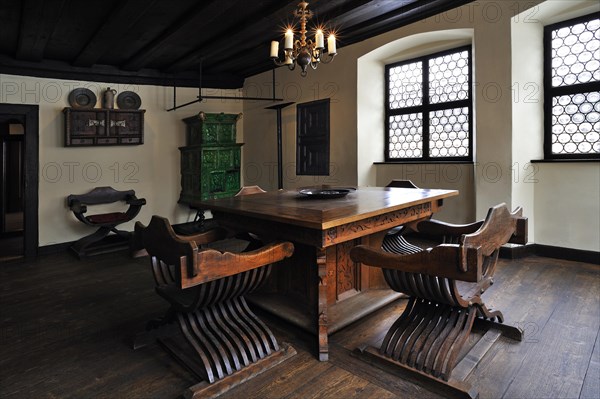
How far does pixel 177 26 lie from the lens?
4.11 m

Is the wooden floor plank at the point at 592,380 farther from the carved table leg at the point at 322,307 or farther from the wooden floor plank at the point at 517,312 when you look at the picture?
the carved table leg at the point at 322,307

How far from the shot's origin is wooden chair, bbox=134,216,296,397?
1744 millimetres

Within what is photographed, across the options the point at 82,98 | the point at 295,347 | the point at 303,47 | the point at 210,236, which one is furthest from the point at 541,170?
the point at 82,98

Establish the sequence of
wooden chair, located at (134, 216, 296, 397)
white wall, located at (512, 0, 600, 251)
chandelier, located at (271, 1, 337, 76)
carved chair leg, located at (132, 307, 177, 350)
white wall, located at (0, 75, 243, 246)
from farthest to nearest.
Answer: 1. white wall, located at (0, 75, 243, 246)
2. white wall, located at (512, 0, 600, 251)
3. chandelier, located at (271, 1, 337, 76)
4. carved chair leg, located at (132, 307, 177, 350)
5. wooden chair, located at (134, 216, 296, 397)

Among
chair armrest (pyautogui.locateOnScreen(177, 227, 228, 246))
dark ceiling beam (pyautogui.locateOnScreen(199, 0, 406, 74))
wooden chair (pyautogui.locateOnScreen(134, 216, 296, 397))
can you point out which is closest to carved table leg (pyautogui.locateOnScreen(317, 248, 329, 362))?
wooden chair (pyautogui.locateOnScreen(134, 216, 296, 397))

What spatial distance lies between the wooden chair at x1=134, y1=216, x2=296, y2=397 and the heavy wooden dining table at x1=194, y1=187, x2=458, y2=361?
0.68 feet

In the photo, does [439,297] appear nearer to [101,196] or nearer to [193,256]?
[193,256]

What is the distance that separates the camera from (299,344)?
2.31 meters

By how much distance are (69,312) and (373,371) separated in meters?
2.37

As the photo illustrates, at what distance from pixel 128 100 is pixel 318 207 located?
4580 mm

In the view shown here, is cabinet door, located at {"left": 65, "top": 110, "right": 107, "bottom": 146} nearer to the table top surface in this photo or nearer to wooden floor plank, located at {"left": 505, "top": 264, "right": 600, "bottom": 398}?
the table top surface

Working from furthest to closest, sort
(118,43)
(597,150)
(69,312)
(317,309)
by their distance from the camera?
1. (118,43)
2. (597,150)
3. (69,312)
4. (317,309)

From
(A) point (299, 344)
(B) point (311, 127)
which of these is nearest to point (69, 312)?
(A) point (299, 344)

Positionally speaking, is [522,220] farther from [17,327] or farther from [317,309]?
[17,327]
